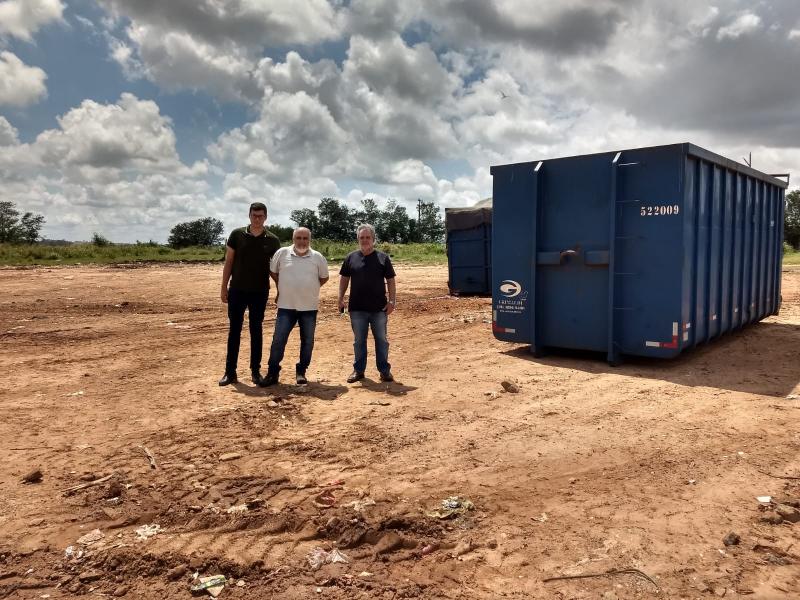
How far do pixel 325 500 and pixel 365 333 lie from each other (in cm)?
307

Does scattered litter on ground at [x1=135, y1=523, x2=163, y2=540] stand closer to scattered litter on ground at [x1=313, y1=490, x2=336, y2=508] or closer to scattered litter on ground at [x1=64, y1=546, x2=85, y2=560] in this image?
scattered litter on ground at [x1=64, y1=546, x2=85, y2=560]

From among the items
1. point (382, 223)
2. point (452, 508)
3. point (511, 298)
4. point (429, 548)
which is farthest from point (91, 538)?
point (382, 223)

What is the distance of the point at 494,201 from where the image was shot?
308 inches

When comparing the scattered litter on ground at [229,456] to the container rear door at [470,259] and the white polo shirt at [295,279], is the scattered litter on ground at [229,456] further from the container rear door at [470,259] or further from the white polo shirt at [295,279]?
the container rear door at [470,259]

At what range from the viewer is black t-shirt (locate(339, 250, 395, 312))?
6457 mm

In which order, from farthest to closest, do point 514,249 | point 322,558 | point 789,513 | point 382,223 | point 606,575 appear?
point 382,223, point 514,249, point 789,513, point 322,558, point 606,575

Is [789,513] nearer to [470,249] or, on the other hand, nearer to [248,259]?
[248,259]

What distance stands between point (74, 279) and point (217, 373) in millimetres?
17675

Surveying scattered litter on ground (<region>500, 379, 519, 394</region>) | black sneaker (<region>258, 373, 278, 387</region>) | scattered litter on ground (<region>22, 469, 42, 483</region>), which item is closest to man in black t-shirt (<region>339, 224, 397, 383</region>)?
black sneaker (<region>258, 373, 278, 387</region>)

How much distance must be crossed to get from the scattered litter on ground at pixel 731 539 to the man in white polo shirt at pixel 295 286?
14.3ft

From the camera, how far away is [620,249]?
686cm

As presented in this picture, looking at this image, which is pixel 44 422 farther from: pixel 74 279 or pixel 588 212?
pixel 74 279

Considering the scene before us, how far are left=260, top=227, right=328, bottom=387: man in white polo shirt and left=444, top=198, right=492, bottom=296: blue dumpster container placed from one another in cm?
885

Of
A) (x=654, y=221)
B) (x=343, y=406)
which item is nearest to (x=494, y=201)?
(x=654, y=221)
